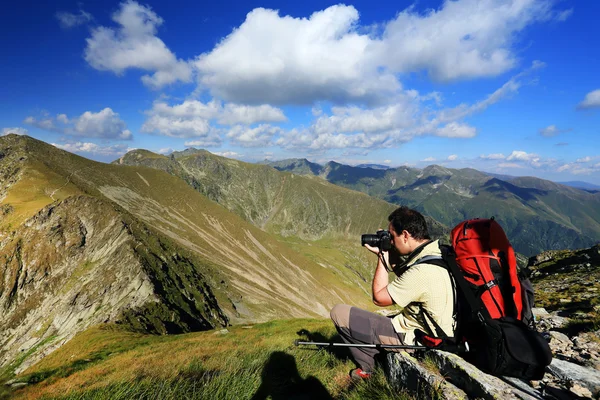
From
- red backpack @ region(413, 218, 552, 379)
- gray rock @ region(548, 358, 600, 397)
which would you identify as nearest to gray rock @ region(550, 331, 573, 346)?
gray rock @ region(548, 358, 600, 397)

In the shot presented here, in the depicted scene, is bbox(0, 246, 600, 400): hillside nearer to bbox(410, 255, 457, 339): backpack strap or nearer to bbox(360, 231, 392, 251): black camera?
bbox(410, 255, 457, 339): backpack strap

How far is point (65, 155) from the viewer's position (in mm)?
133875

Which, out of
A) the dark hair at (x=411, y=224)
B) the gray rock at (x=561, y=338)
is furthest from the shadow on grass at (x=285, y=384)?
the gray rock at (x=561, y=338)

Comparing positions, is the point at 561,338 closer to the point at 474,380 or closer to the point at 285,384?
the point at 474,380

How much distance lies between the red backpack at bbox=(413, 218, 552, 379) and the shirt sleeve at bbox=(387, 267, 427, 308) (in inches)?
11.9

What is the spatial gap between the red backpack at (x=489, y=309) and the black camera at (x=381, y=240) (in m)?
0.93

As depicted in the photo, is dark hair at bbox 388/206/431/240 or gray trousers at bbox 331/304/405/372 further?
gray trousers at bbox 331/304/405/372

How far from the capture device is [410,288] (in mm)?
5016

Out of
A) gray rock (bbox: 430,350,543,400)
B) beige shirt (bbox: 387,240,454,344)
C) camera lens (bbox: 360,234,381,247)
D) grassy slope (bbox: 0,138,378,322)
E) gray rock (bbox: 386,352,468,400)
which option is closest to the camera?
gray rock (bbox: 430,350,543,400)

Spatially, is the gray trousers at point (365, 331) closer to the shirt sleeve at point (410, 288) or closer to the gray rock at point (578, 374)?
the shirt sleeve at point (410, 288)

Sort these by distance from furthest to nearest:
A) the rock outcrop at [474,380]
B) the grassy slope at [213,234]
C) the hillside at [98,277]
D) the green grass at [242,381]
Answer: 1. the grassy slope at [213,234]
2. the hillside at [98,277]
3. the green grass at [242,381]
4. the rock outcrop at [474,380]

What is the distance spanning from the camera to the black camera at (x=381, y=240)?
5922 mm

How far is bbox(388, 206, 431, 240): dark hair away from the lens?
558 cm

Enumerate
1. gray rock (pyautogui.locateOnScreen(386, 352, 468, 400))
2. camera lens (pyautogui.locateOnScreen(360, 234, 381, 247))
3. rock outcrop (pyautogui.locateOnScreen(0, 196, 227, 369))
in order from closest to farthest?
gray rock (pyautogui.locateOnScreen(386, 352, 468, 400)) → camera lens (pyautogui.locateOnScreen(360, 234, 381, 247)) → rock outcrop (pyautogui.locateOnScreen(0, 196, 227, 369))
